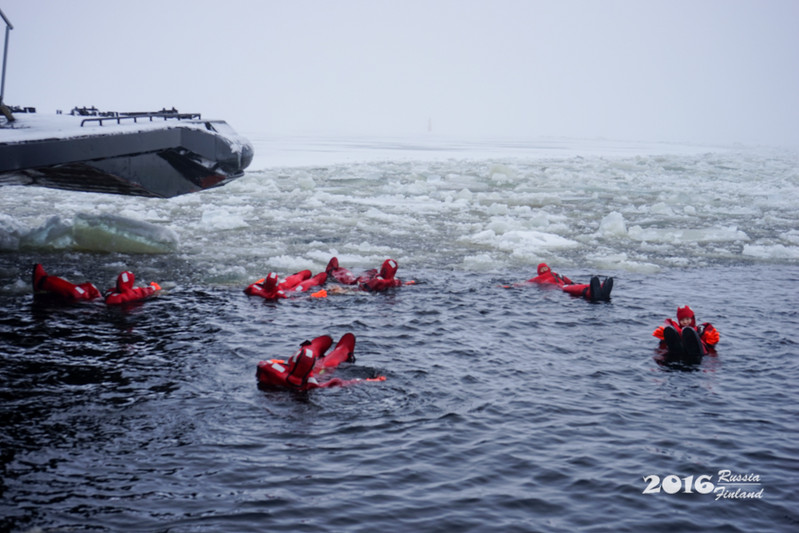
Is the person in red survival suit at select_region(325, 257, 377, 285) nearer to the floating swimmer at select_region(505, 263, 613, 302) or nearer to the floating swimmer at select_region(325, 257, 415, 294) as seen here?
the floating swimmer at select_region(325, 257, 415, 294)

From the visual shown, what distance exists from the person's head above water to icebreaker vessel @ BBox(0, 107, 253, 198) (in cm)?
699

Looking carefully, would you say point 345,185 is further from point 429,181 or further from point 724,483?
point 724,483

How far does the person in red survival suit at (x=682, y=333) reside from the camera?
25.7 feet

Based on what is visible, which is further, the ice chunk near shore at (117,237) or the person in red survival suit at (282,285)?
the ice chunk near shore at (117,237)

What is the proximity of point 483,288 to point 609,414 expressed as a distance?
4799 millimetres

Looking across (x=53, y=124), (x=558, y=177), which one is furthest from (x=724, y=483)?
(x=558, y=177)

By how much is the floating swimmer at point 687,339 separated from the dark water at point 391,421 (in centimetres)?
17

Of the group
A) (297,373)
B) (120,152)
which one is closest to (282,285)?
(120,152)

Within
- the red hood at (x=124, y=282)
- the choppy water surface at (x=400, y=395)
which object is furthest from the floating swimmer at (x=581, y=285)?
the red hood at (x=124, y=282)

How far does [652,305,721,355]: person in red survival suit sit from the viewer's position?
785 cm

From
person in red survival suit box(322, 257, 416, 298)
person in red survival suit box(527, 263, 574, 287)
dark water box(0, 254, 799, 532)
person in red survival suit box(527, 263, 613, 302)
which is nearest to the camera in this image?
dark water box(0, 254, 799, 532)

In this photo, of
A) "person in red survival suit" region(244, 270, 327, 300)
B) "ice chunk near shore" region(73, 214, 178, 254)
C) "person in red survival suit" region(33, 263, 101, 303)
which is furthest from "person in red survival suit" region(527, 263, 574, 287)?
"ice chunk near shore" region(73, 214, 178, 254)

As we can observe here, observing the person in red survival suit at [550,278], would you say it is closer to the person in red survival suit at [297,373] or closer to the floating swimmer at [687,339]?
the floating swimmer at [687,339]

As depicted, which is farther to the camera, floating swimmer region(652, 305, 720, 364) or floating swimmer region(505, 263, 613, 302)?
floating swimmer region(505, 263, 613, 302)
